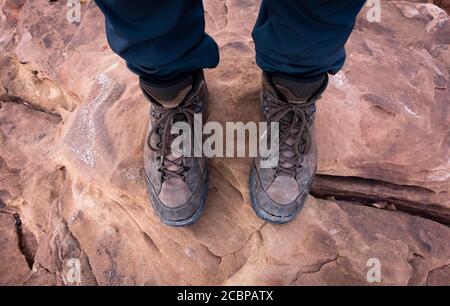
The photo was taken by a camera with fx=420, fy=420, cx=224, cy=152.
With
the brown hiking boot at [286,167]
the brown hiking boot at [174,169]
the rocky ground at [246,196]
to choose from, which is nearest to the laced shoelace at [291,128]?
the brown hiking boot at [286,167]

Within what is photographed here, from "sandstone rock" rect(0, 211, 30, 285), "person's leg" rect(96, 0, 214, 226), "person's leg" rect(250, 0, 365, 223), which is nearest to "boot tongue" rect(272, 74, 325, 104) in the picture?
"person's leg" rect(250, 0, 365, 223)

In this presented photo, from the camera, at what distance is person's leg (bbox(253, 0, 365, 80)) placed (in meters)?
0.96

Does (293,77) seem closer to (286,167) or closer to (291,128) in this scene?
(291,128)

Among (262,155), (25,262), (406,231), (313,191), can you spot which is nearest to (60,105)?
(25,262)

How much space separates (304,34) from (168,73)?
15.7 inches

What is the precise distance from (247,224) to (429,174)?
720mm

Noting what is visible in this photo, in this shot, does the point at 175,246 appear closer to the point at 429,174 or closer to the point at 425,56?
the point at 429,174

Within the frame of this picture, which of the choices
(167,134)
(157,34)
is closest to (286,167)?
(167,134)

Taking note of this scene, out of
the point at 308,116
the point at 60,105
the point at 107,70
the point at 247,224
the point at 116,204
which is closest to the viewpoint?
the point at 308,116

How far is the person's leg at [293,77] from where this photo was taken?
99cm

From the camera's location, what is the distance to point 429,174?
159 cm

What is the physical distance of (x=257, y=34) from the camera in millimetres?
1165

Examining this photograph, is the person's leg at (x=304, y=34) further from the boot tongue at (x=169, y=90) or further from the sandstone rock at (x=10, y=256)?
the sandstone rock at (x=10, y=256)

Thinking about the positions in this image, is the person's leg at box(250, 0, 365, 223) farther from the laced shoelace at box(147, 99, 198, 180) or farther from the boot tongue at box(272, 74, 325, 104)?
the laced shoelace at box(147, 99, 198, 180)
